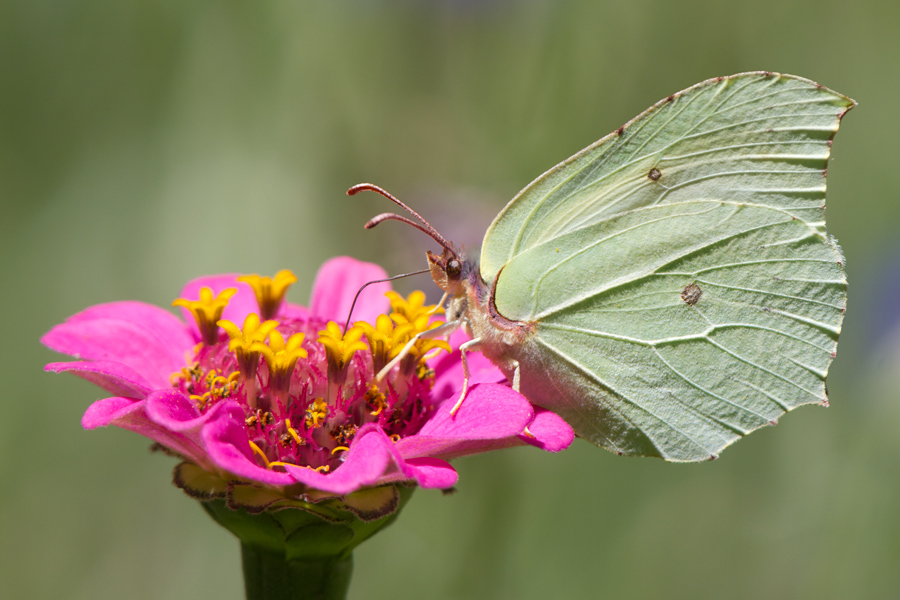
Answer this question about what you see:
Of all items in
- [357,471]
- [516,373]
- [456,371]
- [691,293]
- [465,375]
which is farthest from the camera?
[456,371]

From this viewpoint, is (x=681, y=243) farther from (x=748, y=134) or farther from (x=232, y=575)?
(x=232, y=575)

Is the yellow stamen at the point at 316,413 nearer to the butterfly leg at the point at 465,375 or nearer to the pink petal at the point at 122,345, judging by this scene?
the butterfly leg at the point at 465,375

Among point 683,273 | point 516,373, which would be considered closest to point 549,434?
point 516,373

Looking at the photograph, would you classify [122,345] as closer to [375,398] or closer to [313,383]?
[313,383]

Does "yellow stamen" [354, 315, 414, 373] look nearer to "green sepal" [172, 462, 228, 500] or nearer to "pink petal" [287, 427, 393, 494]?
"pink petal" [287, 427, 393, 494]

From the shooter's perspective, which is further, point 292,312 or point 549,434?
point 292,312

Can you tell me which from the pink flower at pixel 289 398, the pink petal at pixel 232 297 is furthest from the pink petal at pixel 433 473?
the pink petal at pixel 232 297

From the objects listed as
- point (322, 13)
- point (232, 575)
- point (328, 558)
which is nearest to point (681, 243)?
point (328, 558)
